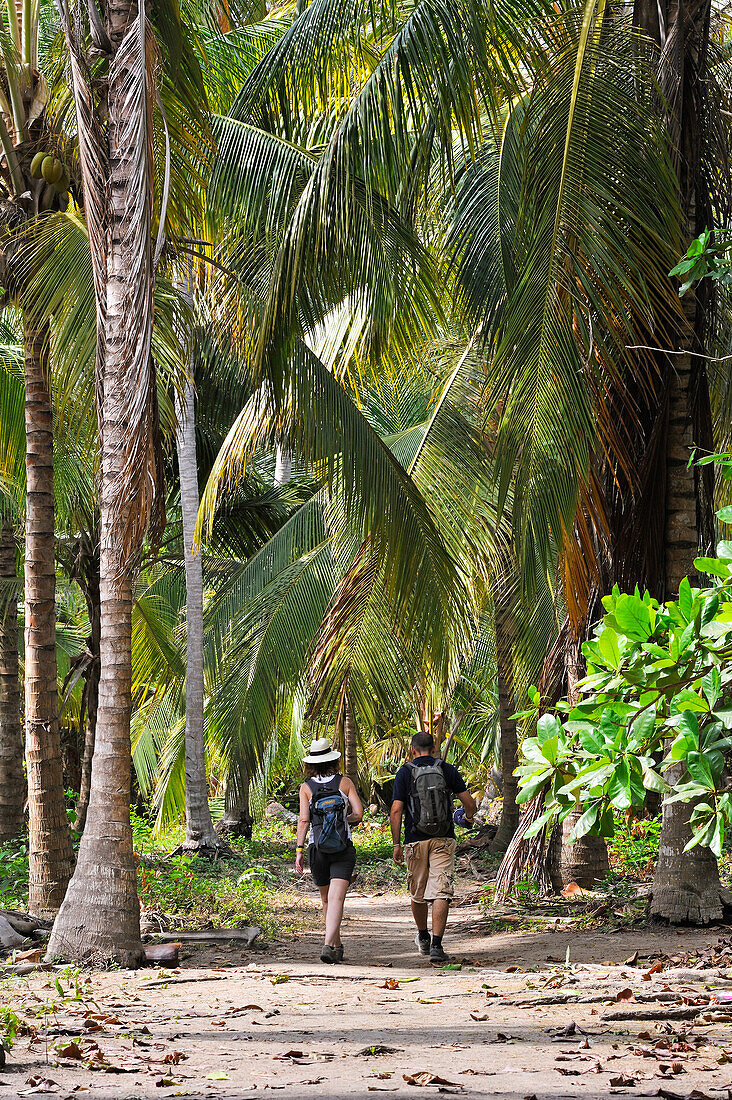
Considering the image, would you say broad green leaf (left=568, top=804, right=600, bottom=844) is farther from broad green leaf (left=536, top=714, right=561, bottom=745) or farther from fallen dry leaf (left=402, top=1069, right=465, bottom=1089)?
fallen dry leaf (left=402, top=1069, right=465, bottom=1089)

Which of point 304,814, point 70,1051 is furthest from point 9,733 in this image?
point 70,1051

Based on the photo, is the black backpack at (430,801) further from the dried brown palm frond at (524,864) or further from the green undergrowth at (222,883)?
the dried brown palm frond at (524,864)

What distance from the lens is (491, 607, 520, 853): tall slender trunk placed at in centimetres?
1161

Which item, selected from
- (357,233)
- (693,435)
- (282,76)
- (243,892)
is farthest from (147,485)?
(243,892)

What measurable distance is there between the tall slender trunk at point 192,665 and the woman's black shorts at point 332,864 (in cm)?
542

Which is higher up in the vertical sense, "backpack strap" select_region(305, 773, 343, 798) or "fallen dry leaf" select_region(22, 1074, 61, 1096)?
"backpack strap" select_region(305, 773, 343, 798)

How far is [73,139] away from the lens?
8141mm

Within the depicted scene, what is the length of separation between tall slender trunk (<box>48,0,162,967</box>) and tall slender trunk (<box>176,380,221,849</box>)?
5.50 meters

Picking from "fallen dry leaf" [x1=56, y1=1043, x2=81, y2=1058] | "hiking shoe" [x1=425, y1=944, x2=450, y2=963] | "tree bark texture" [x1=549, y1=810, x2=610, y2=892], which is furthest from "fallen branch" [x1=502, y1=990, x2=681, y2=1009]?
"tree bark texture" [x1=549, y1=810, x2=610, y2=892]

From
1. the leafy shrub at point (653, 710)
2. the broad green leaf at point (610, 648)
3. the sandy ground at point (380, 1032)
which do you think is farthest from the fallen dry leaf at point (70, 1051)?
the broad green leaf at point (610, 648)

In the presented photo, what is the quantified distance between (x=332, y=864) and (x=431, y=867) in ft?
2.22

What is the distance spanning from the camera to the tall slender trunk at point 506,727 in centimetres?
1161

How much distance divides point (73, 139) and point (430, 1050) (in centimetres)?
699

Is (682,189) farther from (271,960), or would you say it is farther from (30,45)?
(271,960)
